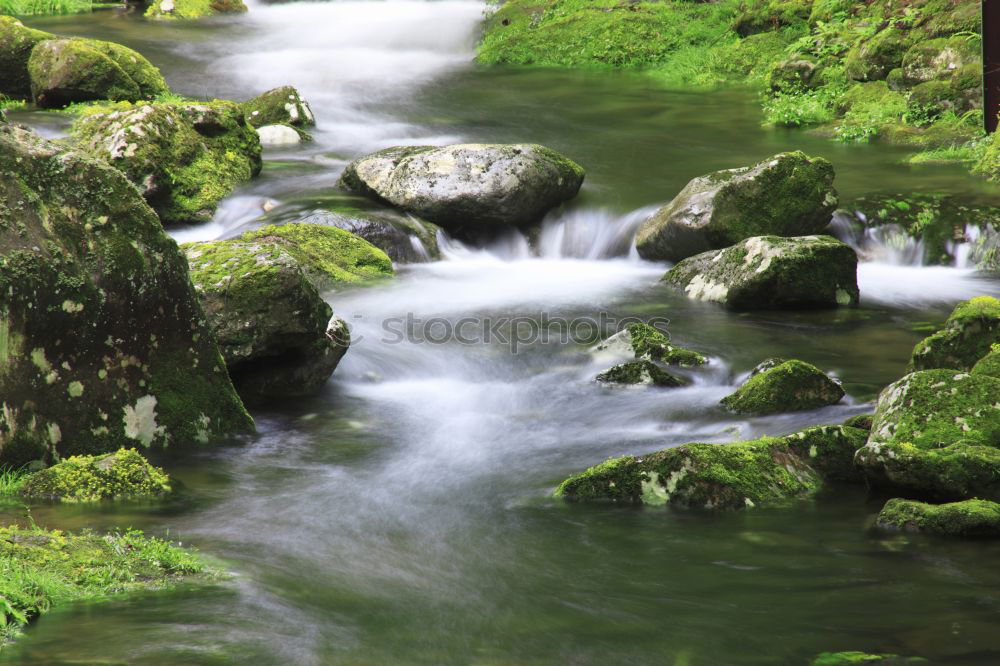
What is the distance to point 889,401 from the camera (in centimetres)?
544

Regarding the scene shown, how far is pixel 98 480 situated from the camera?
5.11 meters

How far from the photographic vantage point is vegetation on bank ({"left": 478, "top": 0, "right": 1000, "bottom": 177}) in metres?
15.8

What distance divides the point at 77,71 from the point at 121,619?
15008mm

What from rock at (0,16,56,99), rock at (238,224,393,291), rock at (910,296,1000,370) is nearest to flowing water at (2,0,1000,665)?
rock at (238,224,393,291)

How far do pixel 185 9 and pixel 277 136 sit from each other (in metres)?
15.6

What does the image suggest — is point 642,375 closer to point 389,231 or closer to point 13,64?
point 389,231

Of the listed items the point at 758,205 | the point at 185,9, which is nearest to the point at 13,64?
the point at 185,9

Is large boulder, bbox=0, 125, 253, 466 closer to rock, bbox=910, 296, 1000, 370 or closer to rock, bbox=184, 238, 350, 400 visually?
rock, bbox=184, 238, 350, 400

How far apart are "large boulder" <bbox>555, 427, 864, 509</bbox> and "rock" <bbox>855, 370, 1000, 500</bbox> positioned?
30 cm

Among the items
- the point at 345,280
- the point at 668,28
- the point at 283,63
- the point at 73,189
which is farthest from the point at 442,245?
the point at 668,28

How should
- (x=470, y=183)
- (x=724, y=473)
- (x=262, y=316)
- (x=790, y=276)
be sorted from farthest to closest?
(x=470, y=183), (x=790, y=276), (x=262, y=316), (x=724, y=473)

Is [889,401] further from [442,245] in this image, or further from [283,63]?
[283,63]

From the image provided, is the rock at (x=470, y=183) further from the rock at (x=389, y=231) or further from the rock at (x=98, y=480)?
the rock at (x=98, y=480)

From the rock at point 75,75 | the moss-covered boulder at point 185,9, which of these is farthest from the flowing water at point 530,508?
the moss-covered boulder at point 185,9
